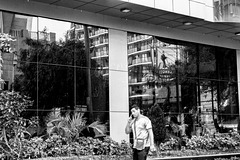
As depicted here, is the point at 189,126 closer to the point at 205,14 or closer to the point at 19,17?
the point at 205,14

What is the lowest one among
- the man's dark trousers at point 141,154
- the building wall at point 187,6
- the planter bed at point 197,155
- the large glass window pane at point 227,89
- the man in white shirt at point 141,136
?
the planter bed at point 197,155

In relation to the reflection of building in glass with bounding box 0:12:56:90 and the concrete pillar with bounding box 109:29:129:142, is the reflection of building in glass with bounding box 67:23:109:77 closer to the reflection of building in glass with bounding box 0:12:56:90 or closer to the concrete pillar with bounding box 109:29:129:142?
the concrete pillar with bounding box 109:29:129:142

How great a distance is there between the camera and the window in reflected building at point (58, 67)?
14.1 meters

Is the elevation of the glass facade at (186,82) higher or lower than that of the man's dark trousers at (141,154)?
higher

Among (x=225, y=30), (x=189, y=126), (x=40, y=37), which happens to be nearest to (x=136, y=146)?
(x=40, y=37)

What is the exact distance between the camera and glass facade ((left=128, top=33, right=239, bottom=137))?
17.8m

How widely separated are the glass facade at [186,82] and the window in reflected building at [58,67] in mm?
1785

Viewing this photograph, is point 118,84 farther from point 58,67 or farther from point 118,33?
point 58,67

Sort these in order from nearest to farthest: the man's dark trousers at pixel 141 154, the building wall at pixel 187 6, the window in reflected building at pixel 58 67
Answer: the man's dark trousers at pixel 141 154 < the window in reflected building at pixel 58 67 < the building wall at pixel 187 6

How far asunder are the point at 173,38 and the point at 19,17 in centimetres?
793

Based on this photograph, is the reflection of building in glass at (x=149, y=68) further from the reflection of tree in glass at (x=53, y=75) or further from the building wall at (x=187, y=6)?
the building wall at (x=187, y=6)

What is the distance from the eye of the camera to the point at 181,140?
18016 mm

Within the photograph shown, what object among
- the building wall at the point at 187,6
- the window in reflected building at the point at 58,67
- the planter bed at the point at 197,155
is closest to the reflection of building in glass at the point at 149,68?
the window in reflected building at the point at 58,67

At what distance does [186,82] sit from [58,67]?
7.27m
